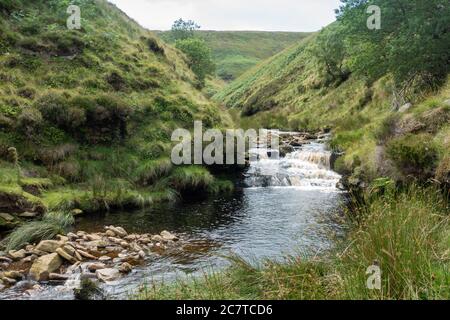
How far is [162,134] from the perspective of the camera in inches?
766

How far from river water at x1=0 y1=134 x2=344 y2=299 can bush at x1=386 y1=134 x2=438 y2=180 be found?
8.56 feet

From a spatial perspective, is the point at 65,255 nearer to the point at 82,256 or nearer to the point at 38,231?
the point at 82,256

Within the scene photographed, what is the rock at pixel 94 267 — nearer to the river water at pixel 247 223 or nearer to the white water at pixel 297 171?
the river water at pixel 247 223

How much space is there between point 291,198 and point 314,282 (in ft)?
39.9

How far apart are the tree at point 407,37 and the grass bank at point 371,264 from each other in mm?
15145

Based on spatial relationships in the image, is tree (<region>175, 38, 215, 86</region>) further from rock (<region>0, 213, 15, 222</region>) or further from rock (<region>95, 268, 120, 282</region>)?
rock (<region>95, 268, 120, 282</region>)

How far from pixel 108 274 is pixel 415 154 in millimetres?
9621

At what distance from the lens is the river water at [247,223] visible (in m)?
8.06

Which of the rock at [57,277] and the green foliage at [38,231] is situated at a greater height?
the green foliage at [38,231]

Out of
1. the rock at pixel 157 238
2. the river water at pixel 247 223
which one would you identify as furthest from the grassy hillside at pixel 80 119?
the rock at pixel 157 238

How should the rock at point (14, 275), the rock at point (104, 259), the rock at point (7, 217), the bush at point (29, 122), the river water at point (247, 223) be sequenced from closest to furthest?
the river water at point (247, 223)
the rock at point (14, 275)
the rock at point (104, 259)
the rock at point (7, 217)
the bush at point (29, 122)

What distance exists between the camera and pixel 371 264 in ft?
15.2

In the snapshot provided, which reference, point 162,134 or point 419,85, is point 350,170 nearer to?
point 419,85

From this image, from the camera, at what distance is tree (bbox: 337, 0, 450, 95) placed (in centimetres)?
1828
